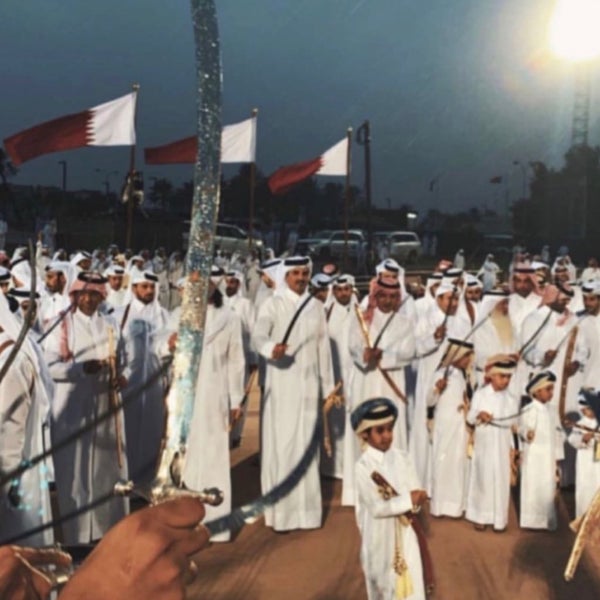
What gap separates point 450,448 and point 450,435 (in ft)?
0.33

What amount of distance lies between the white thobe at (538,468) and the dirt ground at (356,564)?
0.13 metres

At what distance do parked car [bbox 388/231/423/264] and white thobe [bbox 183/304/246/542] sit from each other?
16.1 metres

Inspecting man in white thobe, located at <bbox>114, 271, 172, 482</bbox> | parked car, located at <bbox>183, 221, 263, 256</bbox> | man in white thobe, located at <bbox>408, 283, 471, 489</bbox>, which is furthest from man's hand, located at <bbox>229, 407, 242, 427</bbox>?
parked car, located at <bbox>183, 221, 263, 256</bbox>

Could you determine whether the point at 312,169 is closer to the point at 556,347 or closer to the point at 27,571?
the point at 556,347

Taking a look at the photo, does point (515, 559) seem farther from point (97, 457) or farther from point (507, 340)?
point (97, 457)

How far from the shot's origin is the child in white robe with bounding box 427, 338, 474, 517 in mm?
6754

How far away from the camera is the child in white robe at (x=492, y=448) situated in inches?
250

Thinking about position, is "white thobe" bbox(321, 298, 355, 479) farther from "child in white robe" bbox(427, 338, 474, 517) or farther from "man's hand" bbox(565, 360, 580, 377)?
"man's hand" bbox(565, 360, 580, 377)

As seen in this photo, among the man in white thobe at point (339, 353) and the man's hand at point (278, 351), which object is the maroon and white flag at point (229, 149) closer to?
the man in white thobe at point (339, 353)

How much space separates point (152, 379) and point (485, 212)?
24.2 metres

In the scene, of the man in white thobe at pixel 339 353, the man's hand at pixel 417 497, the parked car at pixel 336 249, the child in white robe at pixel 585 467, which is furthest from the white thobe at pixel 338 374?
the parked car at pixel 336 249

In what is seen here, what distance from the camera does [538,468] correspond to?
659 centimetres

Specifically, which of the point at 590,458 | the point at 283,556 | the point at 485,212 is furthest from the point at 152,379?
the point at 485,212

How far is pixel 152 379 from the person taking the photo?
115 centimetres
